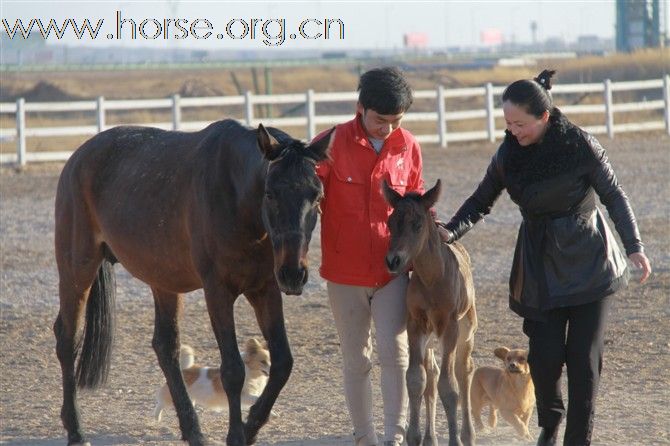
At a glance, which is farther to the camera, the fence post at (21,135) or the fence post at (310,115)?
the fence post at (310,115)

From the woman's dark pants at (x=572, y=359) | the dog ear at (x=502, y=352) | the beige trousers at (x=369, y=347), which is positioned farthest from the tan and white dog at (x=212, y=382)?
the woman's dark pants at (x=572, y=359)

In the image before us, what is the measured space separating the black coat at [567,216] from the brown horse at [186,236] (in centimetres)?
93

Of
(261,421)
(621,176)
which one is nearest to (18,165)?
(621,176)

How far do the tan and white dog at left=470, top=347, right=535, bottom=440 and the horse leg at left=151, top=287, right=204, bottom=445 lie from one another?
61.3 inches

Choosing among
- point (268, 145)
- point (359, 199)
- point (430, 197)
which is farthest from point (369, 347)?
point (268, 145)

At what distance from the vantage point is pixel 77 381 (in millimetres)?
6961

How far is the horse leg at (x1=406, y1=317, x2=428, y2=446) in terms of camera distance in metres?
5.19

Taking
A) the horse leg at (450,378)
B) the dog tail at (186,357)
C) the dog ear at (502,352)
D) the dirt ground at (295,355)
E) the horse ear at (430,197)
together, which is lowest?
the dirt ground at (295,355)

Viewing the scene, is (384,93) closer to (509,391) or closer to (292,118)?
(509,391)

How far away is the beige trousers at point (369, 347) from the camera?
17.2 feet

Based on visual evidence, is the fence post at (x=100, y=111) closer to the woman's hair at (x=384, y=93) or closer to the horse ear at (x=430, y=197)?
the woman's hair at (x=384, y=93)

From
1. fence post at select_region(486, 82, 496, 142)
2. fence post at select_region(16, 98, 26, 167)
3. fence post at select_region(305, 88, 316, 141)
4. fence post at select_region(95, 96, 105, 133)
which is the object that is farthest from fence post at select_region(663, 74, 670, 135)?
fence post at select_region(16, 98, 26, 167)

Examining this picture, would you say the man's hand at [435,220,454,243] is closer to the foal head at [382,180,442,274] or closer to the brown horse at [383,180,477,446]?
the brown horse at [383,180,477,446]

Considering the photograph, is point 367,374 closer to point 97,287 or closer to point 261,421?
point 261,421
